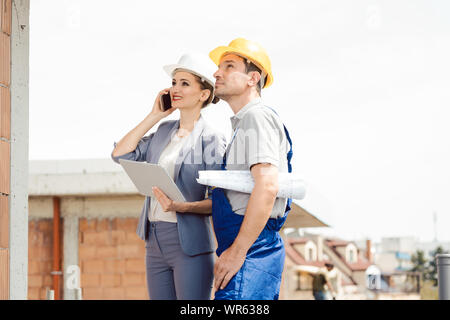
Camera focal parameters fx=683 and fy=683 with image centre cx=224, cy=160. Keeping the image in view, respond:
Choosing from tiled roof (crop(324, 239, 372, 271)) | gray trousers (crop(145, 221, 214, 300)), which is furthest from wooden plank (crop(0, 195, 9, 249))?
tiled roof (crop(324, 239, 372, 271))

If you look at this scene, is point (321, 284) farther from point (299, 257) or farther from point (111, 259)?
point (299, 257)

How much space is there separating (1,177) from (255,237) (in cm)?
115

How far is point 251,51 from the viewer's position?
296 cm

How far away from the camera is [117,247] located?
30.7 ft

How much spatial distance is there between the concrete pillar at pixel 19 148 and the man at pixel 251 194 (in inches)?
36.1

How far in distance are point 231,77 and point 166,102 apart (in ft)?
1.61

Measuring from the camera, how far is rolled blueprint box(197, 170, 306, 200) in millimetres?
2744

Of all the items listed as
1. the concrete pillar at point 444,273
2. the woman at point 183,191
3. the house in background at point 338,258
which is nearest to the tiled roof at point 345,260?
the house in background at point 338,258

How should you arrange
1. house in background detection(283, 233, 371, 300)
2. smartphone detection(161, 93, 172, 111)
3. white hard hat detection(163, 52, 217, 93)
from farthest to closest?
house in background detection(283, 233, 371, 300) → smartphone detection(161, 93, 172, 111) → white hard hat detection(163, 52, 217, 93)

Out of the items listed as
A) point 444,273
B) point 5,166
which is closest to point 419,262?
point 444,273

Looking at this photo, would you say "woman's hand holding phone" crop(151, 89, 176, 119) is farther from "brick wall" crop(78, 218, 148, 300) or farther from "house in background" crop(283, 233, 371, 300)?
"house in background" crop(283, 233, 371, 300)

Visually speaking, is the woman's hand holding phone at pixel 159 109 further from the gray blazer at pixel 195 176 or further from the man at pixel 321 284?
the man at pixel 321 284

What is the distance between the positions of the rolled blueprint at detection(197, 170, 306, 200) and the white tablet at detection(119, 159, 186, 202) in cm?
26
